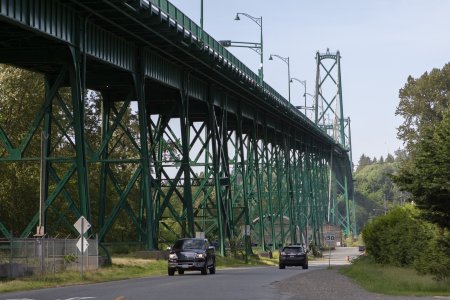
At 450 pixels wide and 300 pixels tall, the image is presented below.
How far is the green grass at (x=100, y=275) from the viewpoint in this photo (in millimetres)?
31212

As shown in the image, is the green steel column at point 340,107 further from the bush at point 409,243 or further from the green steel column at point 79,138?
the green steel column at point 79,138

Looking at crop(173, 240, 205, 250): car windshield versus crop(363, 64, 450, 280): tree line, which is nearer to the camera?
crop(363, 64, 450, 280): tree line

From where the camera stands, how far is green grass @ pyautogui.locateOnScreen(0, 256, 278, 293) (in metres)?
31.2

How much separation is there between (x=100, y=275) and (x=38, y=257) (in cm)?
315

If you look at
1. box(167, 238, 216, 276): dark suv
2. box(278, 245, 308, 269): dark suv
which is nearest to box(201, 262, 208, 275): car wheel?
box(167, 238, 216, 276): dark suv

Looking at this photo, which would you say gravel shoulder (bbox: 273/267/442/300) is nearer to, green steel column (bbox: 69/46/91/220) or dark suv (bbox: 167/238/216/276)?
dark suv (bbox: 167/238/216/276)

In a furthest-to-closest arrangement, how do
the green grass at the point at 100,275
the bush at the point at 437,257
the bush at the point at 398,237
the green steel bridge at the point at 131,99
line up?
1. the green steel bridge at the point at 131,99
2. the bush at the point at 398,237
3. the green grass at the point at 100,275
4. the bush at the point at 437,257

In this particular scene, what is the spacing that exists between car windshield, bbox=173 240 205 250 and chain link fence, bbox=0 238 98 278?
4002 millimetres

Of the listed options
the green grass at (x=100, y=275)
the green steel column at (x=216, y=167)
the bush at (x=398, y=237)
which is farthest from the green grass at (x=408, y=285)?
the green steel column at (x=216, y=167)

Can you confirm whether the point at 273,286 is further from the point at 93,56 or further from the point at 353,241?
the point at 353,241

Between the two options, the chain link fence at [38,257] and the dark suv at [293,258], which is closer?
the chain link fence at [38,257]

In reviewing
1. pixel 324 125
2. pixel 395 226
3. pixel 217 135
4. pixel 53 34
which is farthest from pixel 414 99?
pixel 324 125

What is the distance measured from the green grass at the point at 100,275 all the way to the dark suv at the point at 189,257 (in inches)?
67.4

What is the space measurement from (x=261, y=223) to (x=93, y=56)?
1922 inches
